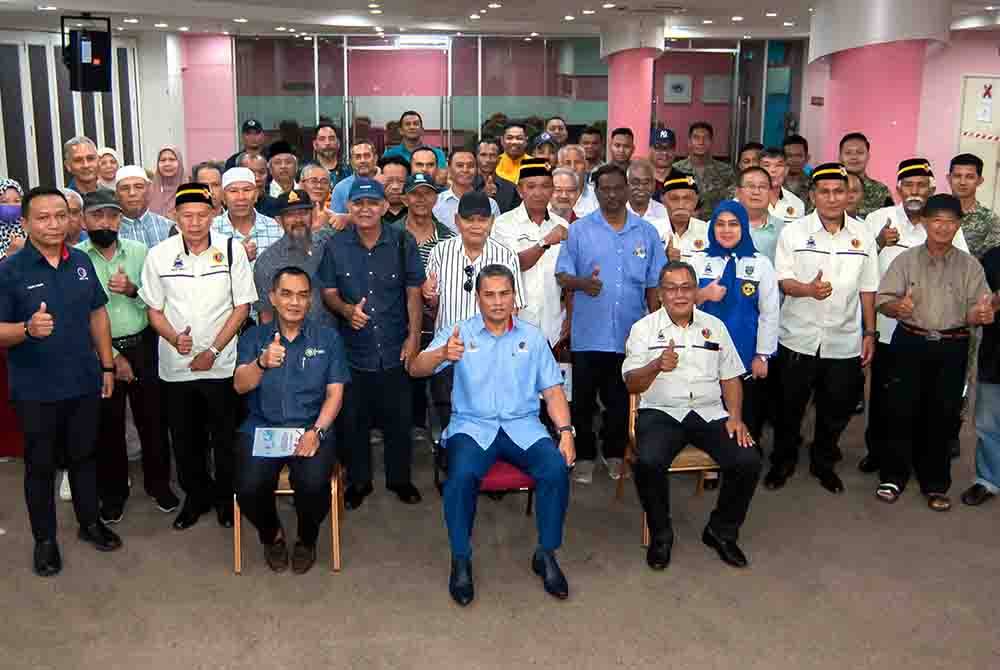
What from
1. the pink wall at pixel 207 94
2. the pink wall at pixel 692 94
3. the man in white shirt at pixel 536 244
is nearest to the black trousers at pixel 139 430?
the man in white shirt at pixel 536 244

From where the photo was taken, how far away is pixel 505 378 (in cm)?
443

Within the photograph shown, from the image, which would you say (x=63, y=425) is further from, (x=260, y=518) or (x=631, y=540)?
(x=631, y=540)

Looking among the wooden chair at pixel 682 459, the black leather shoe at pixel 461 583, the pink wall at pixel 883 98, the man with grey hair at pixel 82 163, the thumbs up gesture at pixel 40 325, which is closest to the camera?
the thumbs up gesture at pixel 40 325

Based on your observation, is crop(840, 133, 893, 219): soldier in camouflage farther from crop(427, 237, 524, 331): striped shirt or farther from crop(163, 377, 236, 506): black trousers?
crop(163, 377, 236, 506): black trousers

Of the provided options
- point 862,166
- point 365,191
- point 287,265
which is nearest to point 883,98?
point 862,166

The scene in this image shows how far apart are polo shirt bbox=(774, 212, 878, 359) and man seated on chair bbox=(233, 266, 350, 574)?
2.59 m

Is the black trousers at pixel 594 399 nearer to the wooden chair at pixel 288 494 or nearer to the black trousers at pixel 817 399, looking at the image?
the black trousers at pixel 817 399

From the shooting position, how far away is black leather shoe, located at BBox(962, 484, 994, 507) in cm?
522

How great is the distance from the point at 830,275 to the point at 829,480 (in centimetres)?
119

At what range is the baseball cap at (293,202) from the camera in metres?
4.89

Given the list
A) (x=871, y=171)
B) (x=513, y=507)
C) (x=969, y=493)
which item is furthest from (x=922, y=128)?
(x=513, y=507)

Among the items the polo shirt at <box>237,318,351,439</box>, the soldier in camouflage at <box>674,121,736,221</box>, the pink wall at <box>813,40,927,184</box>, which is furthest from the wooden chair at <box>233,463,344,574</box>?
the pink wall at <box>813,40,927,184</box>

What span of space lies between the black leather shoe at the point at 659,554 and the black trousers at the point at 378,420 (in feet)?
4.78

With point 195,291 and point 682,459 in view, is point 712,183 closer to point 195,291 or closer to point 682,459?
point 682,459
